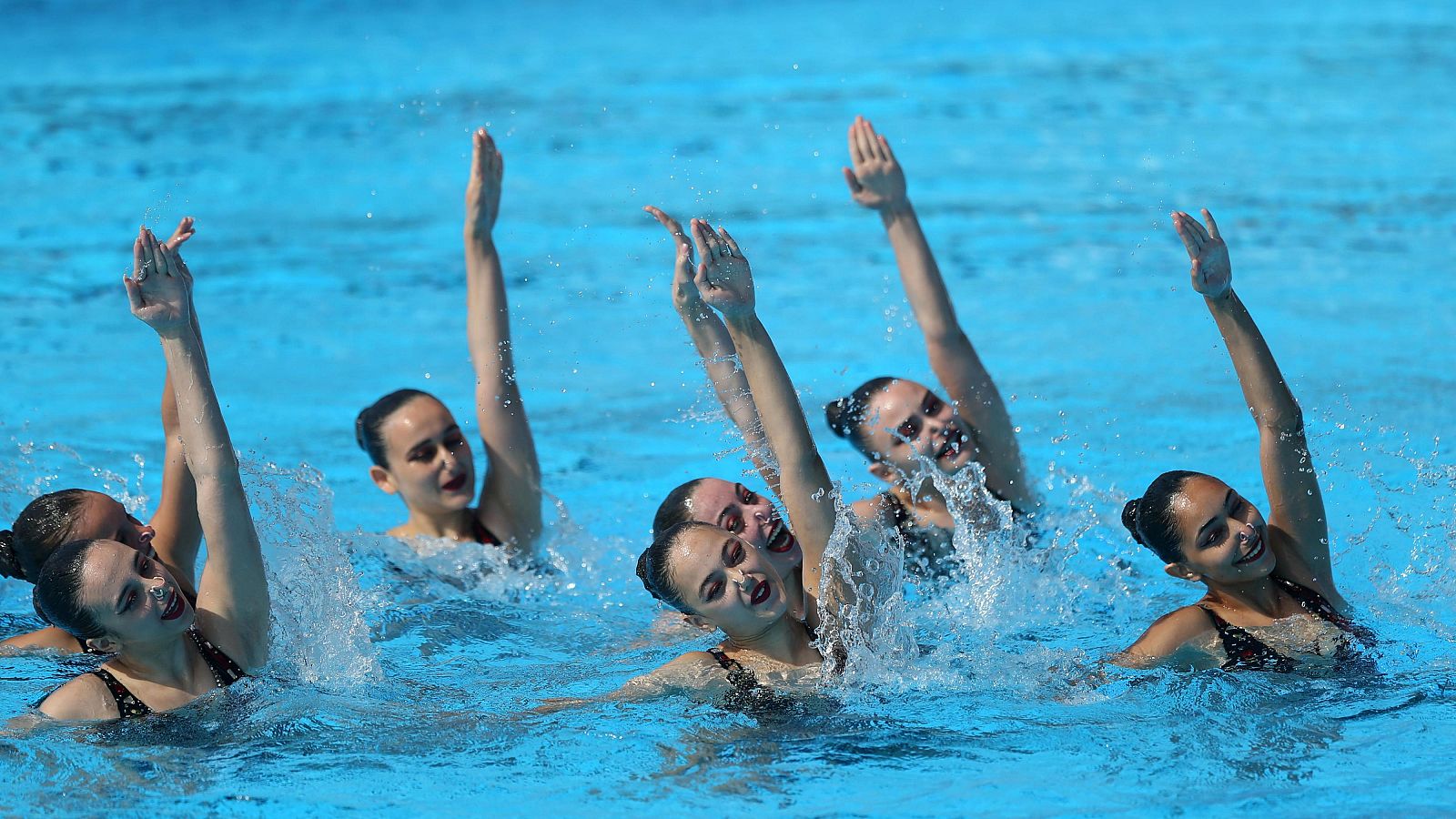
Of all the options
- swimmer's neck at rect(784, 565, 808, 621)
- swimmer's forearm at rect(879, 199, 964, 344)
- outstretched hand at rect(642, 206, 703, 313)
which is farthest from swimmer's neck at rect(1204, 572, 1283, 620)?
outstretched hand at rect(642, 206, 703, 313)

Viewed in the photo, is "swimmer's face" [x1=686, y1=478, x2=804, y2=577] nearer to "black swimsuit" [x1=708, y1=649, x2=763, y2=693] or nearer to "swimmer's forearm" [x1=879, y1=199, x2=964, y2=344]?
"black swimsuit" [x1=708, y1=649, x2=763, y2=693]

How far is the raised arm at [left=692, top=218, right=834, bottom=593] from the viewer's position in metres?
3.67

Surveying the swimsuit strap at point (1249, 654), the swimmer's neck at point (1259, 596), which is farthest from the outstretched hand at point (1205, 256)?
the swimsuit strap at point (1249, 654)

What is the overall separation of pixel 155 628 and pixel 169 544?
2.93ft

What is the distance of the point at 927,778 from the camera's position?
3.73 meters

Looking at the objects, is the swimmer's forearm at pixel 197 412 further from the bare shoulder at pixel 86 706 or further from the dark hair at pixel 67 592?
the bare shoulder at pixel 86 706

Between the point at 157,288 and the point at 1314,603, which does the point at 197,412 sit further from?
the point at 1314,603

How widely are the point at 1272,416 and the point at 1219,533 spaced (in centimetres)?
32

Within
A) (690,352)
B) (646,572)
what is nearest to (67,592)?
(646,572)

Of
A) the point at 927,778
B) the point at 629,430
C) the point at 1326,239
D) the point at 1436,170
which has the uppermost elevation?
the point at 1436,170

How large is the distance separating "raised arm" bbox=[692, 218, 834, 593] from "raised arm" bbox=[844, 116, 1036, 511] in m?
1.31

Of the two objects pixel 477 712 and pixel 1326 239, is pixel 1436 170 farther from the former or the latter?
pixel 477 712

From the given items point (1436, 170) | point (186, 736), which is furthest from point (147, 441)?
point (1436, 170)

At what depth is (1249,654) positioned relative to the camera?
3963 millimetres
